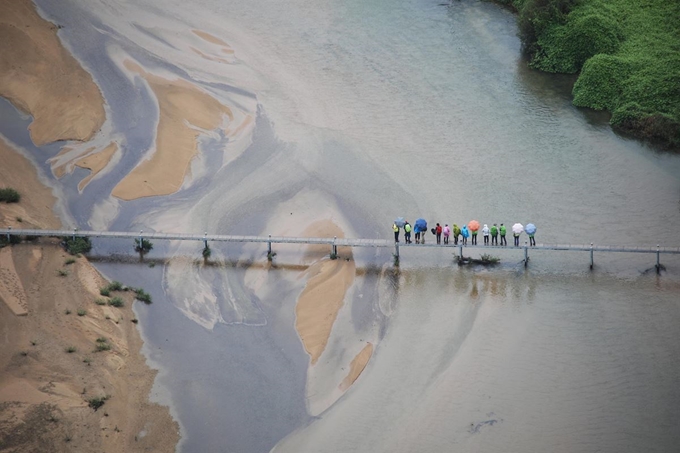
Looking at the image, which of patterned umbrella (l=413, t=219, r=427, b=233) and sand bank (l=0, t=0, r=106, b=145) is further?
sand bank (l=0, t=0, r=106, b=145)

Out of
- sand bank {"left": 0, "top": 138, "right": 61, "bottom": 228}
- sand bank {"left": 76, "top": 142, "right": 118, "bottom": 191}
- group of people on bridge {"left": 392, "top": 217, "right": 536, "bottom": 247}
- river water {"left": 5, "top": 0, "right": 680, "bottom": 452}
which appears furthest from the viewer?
sand bank {"left": 76, "top": 142, "right": 118, "bottom": 191}

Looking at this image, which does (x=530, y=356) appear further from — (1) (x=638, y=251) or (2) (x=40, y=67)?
(2) (x=40, y=67)

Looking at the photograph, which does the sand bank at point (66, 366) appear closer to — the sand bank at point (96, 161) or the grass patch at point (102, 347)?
the grass patch at point (102, 347)

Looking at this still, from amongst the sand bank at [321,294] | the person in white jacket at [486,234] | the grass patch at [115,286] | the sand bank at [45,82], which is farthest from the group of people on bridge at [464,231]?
the sand bank at [45,82]

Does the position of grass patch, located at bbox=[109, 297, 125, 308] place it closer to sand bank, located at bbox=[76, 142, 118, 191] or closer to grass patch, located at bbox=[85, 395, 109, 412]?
grass patch, located at bbox=[85, 395, 109, 412]

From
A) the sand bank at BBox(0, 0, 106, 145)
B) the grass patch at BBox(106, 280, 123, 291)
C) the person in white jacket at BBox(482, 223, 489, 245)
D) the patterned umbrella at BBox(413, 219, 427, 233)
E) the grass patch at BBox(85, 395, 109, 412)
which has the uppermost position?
the sand bank at BBox(0, 0, 106, 145)

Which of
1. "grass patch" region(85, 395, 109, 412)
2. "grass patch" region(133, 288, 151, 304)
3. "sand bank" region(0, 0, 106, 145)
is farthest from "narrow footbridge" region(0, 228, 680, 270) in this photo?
"grass patch" region(85, 395, 109, 412)
